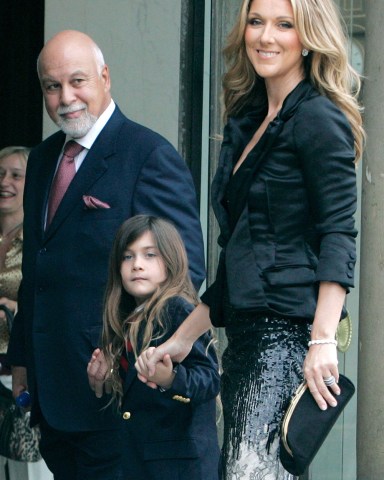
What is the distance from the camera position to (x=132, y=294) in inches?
189

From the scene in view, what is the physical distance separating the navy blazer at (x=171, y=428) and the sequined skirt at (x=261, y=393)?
933mm

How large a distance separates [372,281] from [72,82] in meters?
1.67

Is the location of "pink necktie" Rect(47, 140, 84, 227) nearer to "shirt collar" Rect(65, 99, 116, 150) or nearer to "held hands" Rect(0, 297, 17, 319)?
"shirt collar" Rect(65, 99, 116, 150)

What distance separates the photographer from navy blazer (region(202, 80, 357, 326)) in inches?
140

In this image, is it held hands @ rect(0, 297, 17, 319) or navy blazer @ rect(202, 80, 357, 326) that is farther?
held hands @ rect(0, 297, 17, 319)

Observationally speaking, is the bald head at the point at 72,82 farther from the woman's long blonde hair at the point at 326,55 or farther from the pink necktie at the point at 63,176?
the woman's long blonde hair at the point at 326,55

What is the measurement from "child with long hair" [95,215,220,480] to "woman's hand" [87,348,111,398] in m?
0.02

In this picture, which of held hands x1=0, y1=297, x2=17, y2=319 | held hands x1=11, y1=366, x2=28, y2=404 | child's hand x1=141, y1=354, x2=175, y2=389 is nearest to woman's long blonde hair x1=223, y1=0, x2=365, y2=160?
child's hand x1=141, y1=354, x2=175, y2=389

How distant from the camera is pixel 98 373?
4.74 meters

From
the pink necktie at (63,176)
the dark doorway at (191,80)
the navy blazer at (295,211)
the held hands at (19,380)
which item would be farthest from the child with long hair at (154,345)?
the dark doorway at (191,80)

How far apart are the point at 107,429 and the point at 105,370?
34 centimetres

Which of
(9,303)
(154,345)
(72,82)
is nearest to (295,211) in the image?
(154,345)

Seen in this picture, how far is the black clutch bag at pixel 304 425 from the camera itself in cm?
346

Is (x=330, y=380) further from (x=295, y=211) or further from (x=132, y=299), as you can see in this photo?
(x=132, y=299)
